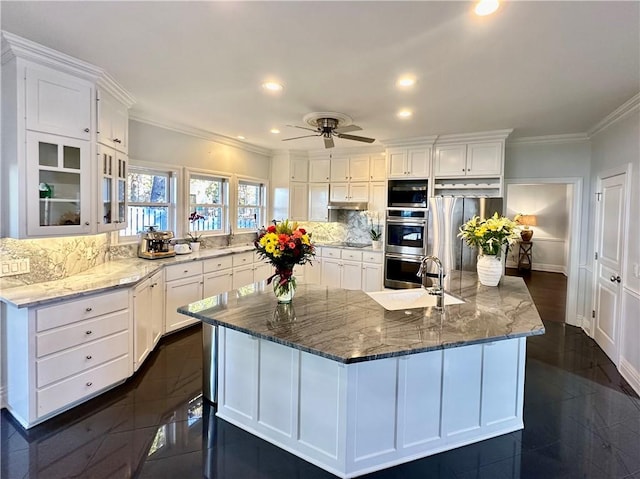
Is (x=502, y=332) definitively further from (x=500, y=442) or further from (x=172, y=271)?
(x=172, y=271)

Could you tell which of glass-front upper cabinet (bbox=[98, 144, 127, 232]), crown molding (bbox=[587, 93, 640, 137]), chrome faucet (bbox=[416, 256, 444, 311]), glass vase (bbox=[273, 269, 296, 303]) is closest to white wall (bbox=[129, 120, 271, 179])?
glass-front upper cabinet (bbox=[98, 144, 127, 232])

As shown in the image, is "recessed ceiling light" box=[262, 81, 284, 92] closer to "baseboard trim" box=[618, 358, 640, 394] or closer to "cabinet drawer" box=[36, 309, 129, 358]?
"cabinet drawer" box=[36, 309, 129, 358]

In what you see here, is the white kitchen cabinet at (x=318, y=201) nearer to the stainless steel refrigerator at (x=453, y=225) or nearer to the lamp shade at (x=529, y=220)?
the stainless steel refrigerator at (x=453, y=225)

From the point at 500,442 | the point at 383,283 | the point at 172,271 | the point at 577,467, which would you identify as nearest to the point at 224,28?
the point at 172,271

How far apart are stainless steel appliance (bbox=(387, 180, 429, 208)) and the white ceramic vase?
6.71 ft

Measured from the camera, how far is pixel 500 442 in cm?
231

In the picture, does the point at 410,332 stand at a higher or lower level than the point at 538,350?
higher

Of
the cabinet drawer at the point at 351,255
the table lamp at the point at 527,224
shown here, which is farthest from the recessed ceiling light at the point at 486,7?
the table lamp at the point at 527,224

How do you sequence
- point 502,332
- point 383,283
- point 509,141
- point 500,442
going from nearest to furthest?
1. point 502,332
2. point 500,442
3. point 509,141
4. point 383,283

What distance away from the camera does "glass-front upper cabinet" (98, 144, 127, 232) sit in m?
2.95

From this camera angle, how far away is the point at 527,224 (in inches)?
375

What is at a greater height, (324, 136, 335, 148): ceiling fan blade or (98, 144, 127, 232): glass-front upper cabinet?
(324, 136, 335, 148): ceiling fan blade

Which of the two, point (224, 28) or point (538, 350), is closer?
point (224, 28)

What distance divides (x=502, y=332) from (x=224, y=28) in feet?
7.90
